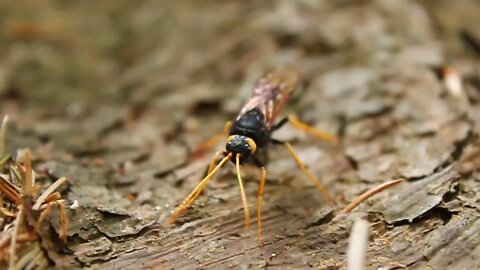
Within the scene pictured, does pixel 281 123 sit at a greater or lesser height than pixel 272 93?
lesser

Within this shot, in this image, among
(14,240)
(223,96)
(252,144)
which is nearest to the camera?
(14,240)

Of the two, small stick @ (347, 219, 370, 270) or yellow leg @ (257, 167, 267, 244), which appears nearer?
small stick @ (347, 219, 370, 270)

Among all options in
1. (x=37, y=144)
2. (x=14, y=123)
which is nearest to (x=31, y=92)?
(x=14, y=123)

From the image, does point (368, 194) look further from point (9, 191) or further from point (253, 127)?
point (9, 191)

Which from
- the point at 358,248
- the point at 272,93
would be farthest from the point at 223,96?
the point at 358,248

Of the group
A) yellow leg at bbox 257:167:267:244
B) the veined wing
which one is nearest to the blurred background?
yellow leg at bbox 257:167:267:244

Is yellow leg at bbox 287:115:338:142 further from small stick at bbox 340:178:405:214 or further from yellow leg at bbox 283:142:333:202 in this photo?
small stick at bbox 340:178:405:214
